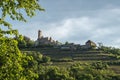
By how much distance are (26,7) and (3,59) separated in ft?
8.60

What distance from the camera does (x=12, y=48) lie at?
21953mm

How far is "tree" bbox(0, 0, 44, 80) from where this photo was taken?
2173 centimetres

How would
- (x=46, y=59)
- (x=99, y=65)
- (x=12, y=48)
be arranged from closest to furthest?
1. (x=12, y=48)
2. (x=99, y=65)
3. (x=46, y=59)

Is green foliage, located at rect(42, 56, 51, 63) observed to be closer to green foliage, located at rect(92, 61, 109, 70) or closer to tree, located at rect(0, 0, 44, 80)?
green foliage, located at rect(92, 61, 109, 70)

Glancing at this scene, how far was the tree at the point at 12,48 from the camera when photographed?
2173 cm

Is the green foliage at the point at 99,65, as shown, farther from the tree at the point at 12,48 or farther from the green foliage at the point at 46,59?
the tree at the point at 12,48

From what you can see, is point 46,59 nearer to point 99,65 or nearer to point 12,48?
point 99,65

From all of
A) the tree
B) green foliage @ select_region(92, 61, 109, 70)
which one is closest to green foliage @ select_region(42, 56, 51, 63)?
green foliage @ select_region(92, 61, 109, 70)

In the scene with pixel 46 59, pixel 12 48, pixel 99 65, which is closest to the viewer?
pixel 12 48

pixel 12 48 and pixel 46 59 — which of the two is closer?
pixel 12 48

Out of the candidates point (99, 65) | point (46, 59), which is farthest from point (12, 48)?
point (46, 59)

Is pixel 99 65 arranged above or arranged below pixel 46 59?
below

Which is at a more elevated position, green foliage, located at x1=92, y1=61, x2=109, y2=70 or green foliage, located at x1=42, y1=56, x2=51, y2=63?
green foliage, located at x1=42, y1=56, x2=51, y2=63

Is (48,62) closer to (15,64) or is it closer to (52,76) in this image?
(52,76)
